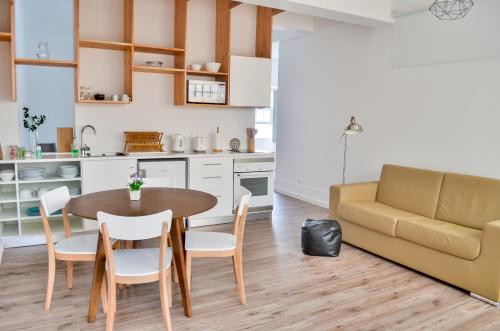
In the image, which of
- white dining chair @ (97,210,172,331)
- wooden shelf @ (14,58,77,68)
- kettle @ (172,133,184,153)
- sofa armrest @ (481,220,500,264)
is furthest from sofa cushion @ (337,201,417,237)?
wooden shelf @ (14,58,77,68)

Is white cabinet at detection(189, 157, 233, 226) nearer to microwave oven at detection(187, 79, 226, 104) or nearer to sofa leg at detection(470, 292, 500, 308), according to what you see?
microwave oven at detection(187, 79, 226, 104)

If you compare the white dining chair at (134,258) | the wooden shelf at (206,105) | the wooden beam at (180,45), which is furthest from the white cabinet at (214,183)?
the white dining chair at (134,258)

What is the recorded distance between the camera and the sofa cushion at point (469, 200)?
12.0 ft

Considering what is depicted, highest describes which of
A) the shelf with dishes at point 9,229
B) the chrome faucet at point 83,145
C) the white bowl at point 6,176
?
the chrome faucet at point 83,145

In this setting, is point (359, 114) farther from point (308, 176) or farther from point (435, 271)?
point (435, 271)

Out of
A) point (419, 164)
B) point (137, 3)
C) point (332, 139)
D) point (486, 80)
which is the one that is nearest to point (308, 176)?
point (332, 139)

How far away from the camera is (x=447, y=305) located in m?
3.17

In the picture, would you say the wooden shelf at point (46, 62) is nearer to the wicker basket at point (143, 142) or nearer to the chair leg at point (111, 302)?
the wicker basket at point (143, 142)

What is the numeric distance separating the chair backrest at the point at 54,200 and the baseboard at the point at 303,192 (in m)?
3.97

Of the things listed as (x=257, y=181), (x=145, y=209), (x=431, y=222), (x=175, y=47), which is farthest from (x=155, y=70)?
(x=431, y=222)

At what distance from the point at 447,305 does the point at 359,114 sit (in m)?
3.02

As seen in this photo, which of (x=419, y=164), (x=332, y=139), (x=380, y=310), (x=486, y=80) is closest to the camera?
(x=380, y=310)

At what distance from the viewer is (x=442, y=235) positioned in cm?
346

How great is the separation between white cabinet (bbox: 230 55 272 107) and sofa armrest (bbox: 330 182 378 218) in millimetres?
1622
